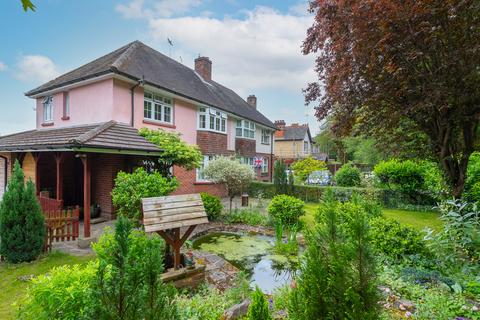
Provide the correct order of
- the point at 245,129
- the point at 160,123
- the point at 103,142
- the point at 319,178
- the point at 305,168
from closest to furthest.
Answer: the point at 103,142, the point at 160,123, the point at 245,129, the point at 305,168, the point at 319,178

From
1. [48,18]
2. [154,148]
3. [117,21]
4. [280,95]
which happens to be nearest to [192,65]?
[280,95]

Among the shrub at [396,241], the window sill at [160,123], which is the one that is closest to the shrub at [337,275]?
the shrub at [396,241]

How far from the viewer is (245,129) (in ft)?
63.8

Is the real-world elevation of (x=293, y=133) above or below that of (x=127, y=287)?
above

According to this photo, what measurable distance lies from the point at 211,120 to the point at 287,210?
8281mm

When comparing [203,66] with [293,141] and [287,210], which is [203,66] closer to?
[287,210]

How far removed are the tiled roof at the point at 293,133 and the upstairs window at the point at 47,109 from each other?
34.1 meters

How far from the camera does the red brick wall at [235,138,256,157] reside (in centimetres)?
1853

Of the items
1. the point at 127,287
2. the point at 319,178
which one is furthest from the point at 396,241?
the point at 319,178

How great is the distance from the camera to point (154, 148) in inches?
380

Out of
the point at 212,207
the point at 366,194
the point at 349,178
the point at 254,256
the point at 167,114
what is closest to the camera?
the point at 254,256

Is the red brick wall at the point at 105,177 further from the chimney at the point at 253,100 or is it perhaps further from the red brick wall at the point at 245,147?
the chimney at the point at 253,100

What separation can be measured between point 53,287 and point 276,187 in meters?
13.7

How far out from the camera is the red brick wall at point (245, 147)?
1853 cm
